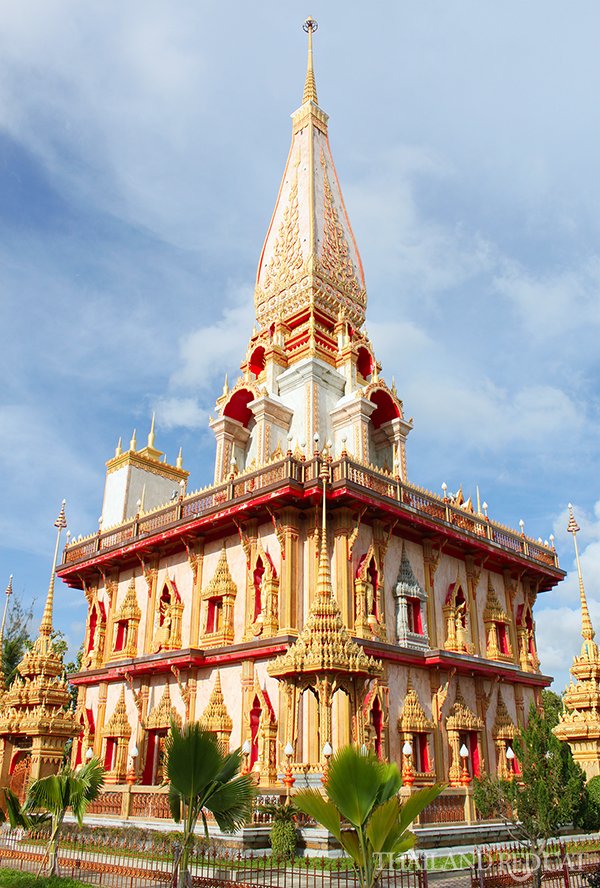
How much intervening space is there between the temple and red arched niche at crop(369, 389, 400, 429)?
2.5 inches

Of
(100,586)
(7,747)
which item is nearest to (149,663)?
(100,586)

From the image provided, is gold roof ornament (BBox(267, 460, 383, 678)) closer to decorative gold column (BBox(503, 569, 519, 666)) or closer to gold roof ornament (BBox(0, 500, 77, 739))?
gold roof ornament (BBox(0, 500, 77, 739))

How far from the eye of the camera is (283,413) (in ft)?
90.3

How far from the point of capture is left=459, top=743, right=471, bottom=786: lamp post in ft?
70.3

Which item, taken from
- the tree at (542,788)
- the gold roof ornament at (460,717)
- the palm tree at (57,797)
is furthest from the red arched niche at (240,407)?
the palm tree at (57,797)

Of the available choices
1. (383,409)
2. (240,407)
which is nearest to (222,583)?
(240,407)

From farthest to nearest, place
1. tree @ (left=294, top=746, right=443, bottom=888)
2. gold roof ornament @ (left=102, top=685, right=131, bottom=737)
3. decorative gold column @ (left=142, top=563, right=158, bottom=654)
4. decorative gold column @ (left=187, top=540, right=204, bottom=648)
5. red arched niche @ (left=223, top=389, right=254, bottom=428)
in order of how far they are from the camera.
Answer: red arched niche @ (left=223, top=389, right=254, bottom=428)
decorative gold column @ (left=142, top=563, right=158, bottom=654)
gold roof ornament @ (left=102, top=685, right=131, bottom=737)
decorative gold column @ (left=187, top=540, right=204, bottom=648)
tree @ (left=294, top=746, right=443, bottom=888)

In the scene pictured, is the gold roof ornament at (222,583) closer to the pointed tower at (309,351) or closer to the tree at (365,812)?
the pointed tower at (309,351)

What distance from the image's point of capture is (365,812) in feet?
27.8

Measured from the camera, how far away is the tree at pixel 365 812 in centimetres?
834

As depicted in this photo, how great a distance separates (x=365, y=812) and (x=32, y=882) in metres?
6.14

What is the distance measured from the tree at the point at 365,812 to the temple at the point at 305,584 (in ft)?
16.5

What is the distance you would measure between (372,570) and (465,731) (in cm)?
581

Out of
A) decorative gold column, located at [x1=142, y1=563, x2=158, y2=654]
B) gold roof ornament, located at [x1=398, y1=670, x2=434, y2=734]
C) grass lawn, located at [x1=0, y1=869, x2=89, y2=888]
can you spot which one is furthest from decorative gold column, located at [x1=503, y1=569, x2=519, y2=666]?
grass lawn, located at [x1=0, y1=869, x2=89, y2=888]
